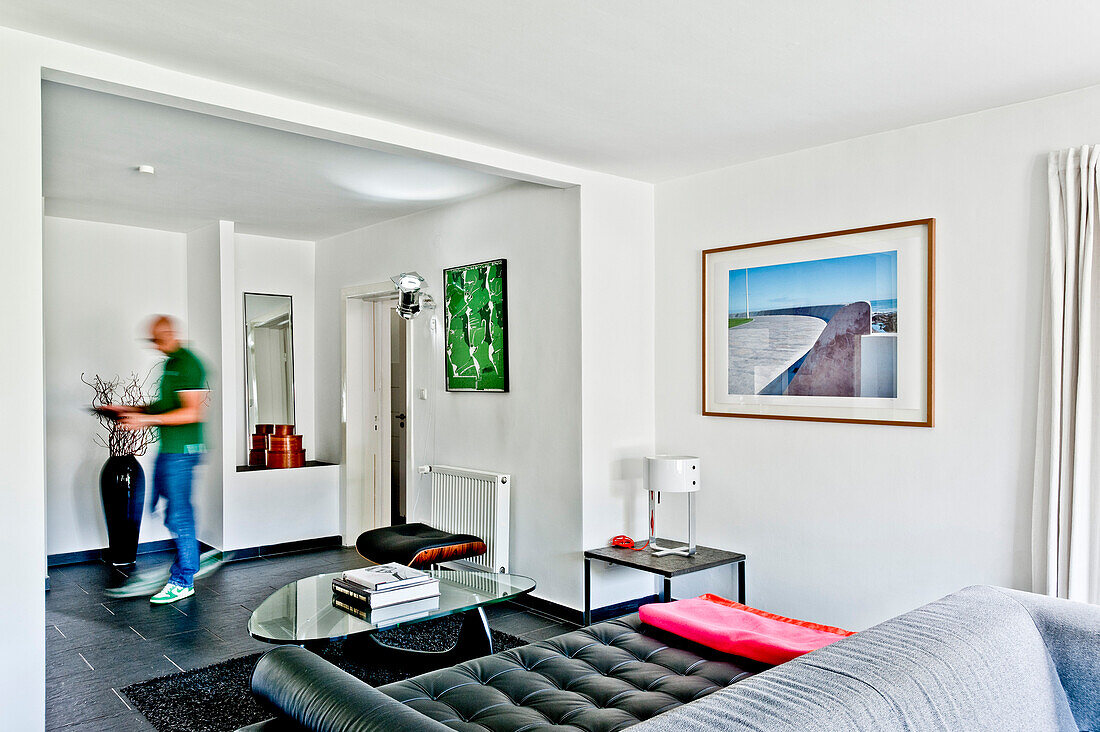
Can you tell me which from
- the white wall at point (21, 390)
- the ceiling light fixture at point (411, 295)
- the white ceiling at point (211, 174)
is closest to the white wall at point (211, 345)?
the white ceiling at point (211, 174)

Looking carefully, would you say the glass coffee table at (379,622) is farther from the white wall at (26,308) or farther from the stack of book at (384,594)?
the white wall at (26,308)

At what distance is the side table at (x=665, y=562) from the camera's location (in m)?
3.96

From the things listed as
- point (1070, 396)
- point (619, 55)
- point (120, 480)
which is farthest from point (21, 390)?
point (1070, 396)

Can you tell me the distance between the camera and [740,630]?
251 cm

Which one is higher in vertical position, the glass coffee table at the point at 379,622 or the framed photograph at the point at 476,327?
the framed photograph at the point at 476,327

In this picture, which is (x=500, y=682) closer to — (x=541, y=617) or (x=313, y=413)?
(x=541, y=617)

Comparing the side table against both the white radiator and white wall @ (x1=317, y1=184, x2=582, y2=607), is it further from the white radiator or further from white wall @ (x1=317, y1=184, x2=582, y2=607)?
the white radiator

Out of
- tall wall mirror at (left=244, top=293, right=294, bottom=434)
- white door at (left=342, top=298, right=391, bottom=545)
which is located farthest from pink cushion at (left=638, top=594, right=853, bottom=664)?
tall wall mirror at (left=244, top=293, right=294, bottom=434)

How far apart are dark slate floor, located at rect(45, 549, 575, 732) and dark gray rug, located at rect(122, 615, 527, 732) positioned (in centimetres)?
9

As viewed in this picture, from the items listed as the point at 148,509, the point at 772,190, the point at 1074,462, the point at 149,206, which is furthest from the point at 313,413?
the point at 1074,462

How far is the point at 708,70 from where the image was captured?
2990 mm

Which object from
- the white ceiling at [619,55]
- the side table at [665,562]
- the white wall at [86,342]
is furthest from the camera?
the white wall at [86,342]

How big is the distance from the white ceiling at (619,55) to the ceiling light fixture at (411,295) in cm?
159

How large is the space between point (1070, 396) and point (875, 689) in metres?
2.17
